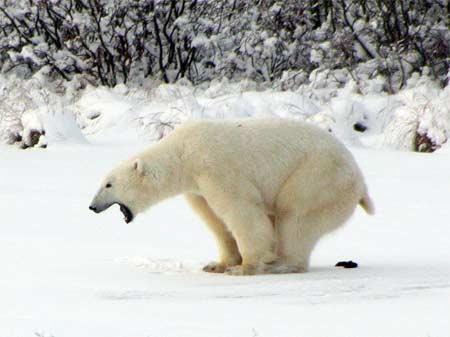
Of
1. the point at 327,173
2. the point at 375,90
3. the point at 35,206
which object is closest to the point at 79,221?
the point at 35,206

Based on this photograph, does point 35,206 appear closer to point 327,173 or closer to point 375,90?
point 327,173

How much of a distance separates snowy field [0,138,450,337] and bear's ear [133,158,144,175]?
71 cm

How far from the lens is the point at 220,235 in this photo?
823 centimetres

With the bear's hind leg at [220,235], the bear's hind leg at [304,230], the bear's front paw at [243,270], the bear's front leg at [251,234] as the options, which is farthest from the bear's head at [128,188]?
the bear's hind leg at [304,230]

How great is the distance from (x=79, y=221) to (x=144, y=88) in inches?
470

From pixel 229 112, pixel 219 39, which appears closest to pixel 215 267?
pixel 229 112

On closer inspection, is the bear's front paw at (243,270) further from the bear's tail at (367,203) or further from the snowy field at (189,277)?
the bear's tail at (367,203)

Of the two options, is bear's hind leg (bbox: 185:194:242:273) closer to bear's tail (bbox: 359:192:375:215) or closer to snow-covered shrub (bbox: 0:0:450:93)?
bear's tail (bbox: 359:192:375:215)

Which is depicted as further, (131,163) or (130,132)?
(130,132)

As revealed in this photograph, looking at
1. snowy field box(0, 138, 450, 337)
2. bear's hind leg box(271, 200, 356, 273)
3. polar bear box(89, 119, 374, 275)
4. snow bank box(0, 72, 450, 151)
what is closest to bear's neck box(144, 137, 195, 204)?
polar bear box(89, 119, 374, 275)

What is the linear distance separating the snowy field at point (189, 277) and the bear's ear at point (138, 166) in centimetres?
71

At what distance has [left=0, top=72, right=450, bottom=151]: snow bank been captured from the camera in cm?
1596

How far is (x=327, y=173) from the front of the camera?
7.86 m

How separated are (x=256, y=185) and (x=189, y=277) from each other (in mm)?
800
